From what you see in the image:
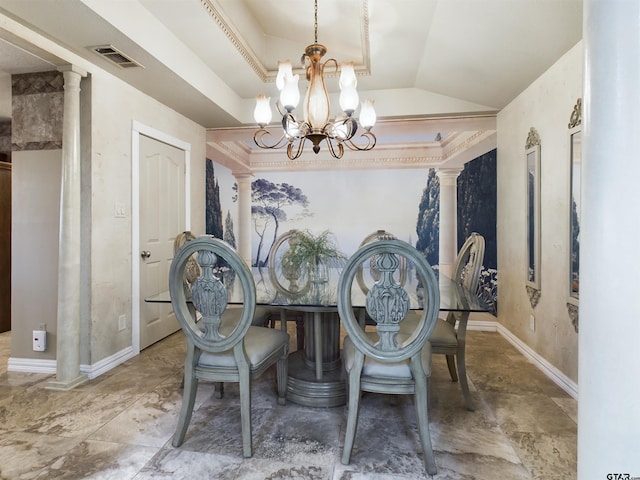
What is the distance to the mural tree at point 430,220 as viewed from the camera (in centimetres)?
389

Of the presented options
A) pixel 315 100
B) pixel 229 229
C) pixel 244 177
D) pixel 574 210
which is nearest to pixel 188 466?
pixel 315 100

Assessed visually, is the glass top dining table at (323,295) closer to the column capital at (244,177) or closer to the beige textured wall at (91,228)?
the beige textured wall at (91,228)

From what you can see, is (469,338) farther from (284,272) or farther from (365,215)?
(284,272)

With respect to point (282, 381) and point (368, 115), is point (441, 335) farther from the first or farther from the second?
point (368, 115)

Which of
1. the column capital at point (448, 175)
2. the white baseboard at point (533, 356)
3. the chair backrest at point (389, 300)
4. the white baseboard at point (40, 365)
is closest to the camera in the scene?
the chair backrest at point (389, 300)

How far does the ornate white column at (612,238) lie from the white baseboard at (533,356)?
5.78 feet

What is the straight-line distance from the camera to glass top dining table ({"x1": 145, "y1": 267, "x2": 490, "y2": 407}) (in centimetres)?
192

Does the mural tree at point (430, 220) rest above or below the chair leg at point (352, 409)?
above

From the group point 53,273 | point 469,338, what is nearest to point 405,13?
point 469,338

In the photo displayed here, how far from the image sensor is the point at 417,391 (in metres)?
1.59

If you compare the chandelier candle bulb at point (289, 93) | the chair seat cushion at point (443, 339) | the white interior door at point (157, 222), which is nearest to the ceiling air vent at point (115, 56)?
the white interior door at point (157, 222)

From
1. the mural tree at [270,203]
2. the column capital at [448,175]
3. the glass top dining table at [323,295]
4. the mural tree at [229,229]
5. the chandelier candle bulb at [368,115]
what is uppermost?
the chandelier candle bulb at [368,115]

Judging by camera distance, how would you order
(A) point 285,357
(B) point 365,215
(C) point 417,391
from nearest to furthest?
(C) point 417,391, (A) point 285,357, (B) point 365,215

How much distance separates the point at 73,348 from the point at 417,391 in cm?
228
